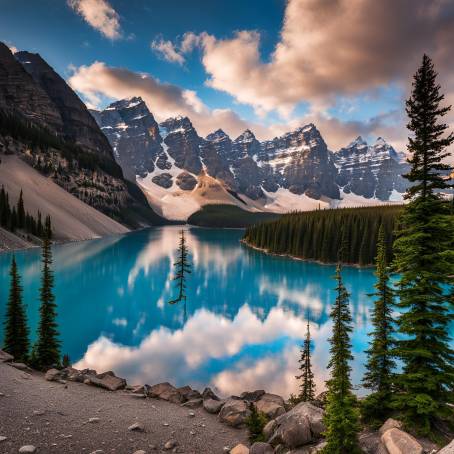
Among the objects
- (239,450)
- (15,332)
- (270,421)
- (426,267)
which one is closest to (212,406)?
(270,421)

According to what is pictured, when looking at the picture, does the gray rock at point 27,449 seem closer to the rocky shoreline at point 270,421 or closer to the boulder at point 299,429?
the rocky shoreline at point 270,421

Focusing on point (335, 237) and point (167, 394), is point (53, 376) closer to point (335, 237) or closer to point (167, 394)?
point (167, 394)

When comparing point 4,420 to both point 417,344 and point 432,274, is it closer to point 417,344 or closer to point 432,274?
point 417,344

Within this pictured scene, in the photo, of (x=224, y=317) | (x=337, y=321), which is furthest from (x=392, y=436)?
(x=224, y=317)

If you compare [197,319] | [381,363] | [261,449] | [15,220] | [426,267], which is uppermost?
[426,267]

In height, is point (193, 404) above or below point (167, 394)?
above

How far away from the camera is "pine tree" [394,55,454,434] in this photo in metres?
12.1

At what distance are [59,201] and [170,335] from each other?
122 meters

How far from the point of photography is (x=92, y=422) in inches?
492

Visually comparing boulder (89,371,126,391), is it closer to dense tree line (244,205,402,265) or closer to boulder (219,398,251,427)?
boulder (219,398,251,427)

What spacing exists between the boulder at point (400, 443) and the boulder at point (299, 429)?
2130mm

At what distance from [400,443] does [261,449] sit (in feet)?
14.9

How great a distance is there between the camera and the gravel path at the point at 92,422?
1076 cm

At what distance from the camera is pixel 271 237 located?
11506 cm
